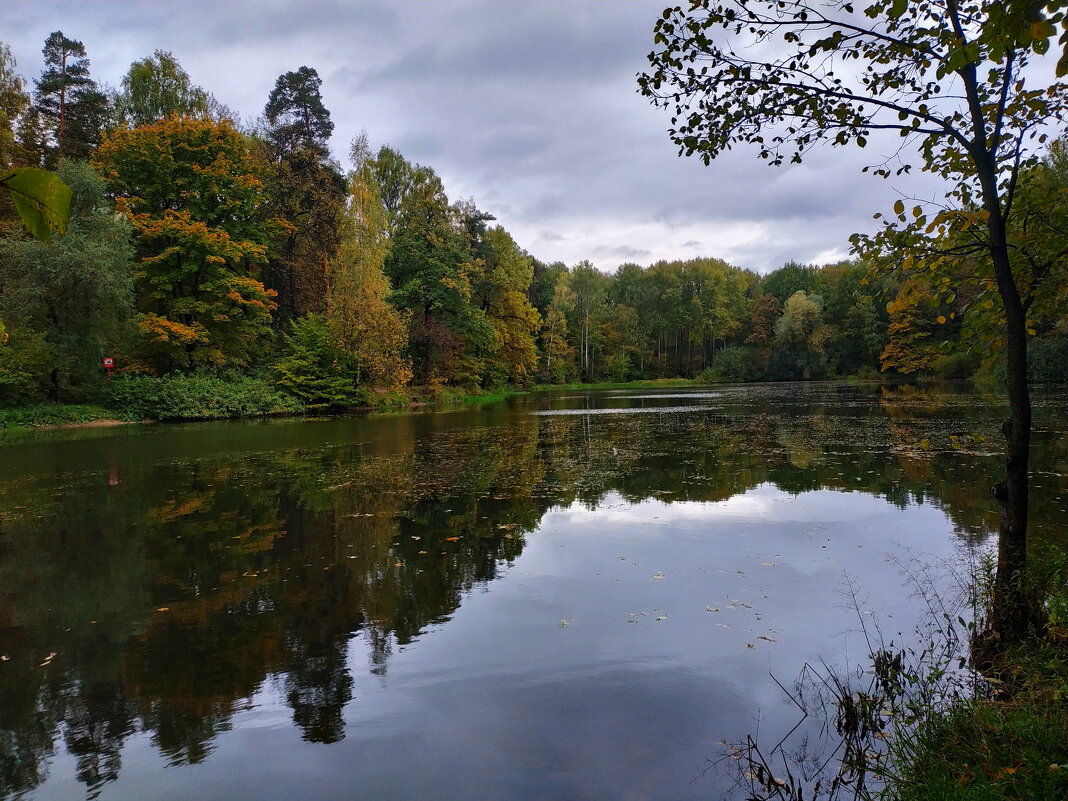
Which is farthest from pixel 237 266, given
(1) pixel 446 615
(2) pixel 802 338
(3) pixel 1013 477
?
(2) pixel 802 338

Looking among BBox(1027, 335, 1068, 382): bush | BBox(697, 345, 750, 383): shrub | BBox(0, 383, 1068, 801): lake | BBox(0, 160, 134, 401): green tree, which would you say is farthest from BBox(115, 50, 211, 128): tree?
BBox(697, 345, 750, 383): shrub

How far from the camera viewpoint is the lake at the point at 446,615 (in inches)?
132

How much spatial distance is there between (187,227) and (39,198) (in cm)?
3217

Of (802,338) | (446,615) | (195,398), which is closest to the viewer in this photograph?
(446,615)

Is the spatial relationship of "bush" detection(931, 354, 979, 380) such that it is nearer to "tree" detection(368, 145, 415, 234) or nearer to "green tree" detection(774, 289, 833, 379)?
"green tree" detection(774, 289, 833, 379)

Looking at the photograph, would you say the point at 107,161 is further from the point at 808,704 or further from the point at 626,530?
the point at 808,704

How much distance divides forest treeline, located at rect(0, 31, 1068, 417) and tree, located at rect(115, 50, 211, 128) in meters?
0.11

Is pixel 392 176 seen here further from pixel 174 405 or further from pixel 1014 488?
pixel 1014 488

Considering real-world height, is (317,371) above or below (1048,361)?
above

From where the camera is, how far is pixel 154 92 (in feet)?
114

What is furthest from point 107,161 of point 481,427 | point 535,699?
point 535,699

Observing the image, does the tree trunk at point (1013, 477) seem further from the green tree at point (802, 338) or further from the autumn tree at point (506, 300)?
the green tree at point (802, 338)

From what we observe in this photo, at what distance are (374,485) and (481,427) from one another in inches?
427

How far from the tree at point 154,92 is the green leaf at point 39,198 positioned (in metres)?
40.5
